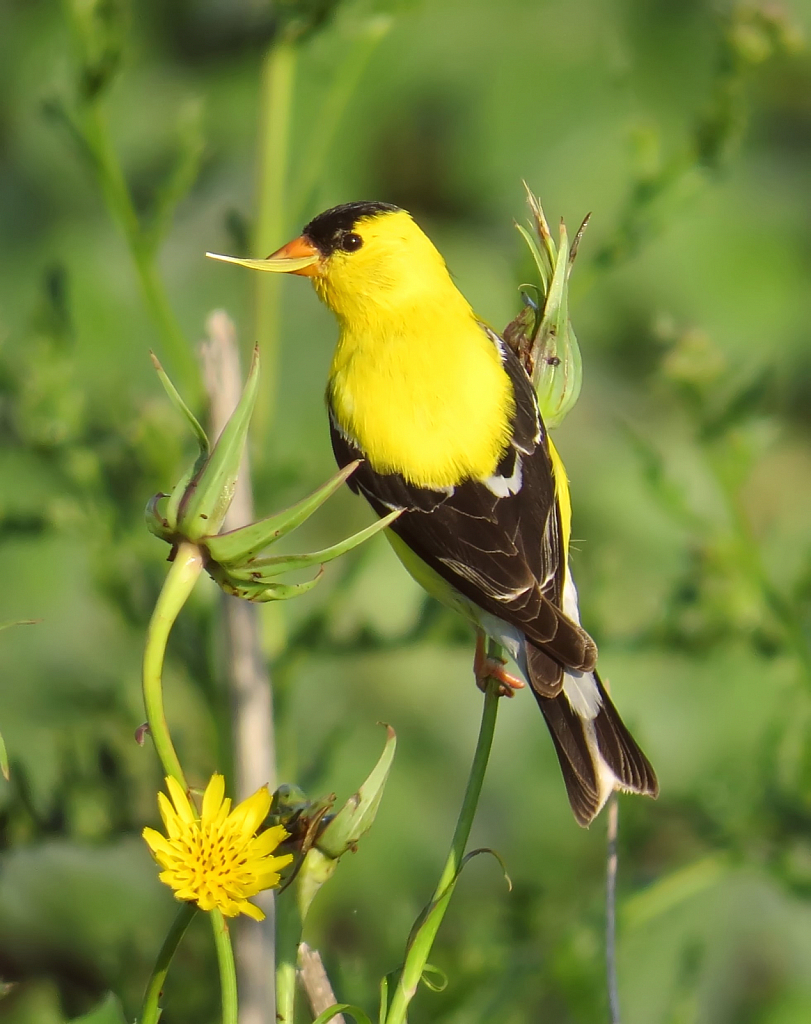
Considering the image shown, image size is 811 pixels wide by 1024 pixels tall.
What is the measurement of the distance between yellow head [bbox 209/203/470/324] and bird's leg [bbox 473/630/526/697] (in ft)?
1.57

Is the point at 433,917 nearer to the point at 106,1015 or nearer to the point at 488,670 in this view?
the point at 106,1015

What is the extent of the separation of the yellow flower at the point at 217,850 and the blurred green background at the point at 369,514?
1.37 ft

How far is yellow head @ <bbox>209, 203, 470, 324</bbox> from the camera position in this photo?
1.87m

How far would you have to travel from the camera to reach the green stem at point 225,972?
935mm

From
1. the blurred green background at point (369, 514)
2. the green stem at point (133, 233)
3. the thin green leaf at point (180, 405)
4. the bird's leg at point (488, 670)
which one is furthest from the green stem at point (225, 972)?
the green stem at point (133, 233)

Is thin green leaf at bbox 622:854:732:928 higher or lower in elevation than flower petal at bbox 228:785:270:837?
higher

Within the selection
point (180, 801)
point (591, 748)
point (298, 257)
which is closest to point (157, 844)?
point (180, 801)

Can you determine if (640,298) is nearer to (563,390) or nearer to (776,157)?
(776,157)

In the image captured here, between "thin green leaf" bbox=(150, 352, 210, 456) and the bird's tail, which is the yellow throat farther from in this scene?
"thin green leaf" bbox=(150, 352, 210, 456)

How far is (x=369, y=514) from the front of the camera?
3479 millimetres

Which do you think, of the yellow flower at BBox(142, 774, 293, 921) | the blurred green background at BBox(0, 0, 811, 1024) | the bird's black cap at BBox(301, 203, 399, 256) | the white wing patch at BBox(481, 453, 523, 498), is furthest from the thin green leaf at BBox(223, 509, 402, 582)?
the bird's black cap at BBox(301, 203, 399, 256)

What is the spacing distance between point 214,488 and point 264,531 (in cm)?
5

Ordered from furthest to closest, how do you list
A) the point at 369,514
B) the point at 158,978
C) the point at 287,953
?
1. the point at 369,514
2. the point at 287,953
3. the point at 158,978

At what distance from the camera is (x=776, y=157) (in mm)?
4527
